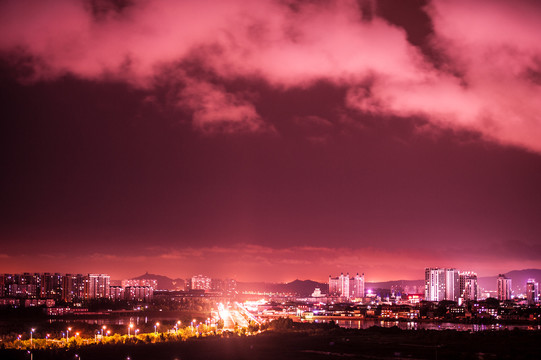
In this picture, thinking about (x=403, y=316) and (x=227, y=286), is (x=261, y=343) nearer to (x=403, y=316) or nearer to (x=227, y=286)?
(x=403, y=316)

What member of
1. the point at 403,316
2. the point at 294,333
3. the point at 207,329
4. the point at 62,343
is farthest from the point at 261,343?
the point at 403,316

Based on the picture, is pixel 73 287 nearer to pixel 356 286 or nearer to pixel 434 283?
pixel 434 283

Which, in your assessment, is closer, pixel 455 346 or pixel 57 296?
pixel 455 346

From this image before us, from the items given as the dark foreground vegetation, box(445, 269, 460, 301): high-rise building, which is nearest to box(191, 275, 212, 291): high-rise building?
box(445, 269, 460, 301): high-rise building

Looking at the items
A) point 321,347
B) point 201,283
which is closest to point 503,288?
point 201,283

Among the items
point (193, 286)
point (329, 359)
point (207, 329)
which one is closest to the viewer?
point (329, 359)
